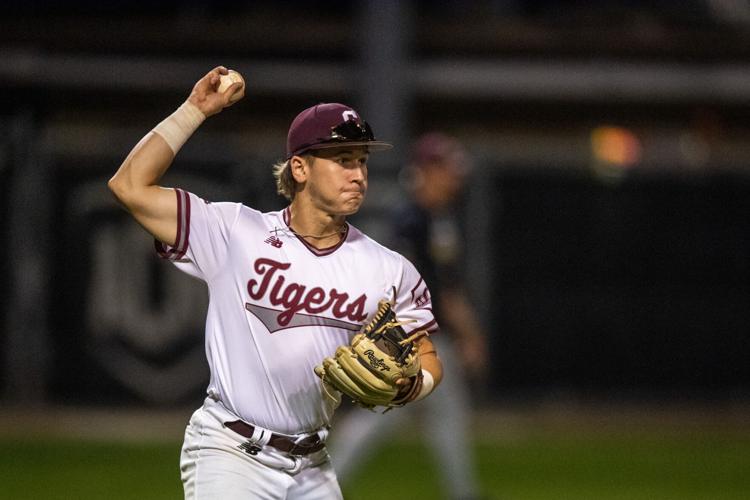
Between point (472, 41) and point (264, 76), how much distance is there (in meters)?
2.84

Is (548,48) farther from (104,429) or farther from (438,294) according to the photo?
(438,294)

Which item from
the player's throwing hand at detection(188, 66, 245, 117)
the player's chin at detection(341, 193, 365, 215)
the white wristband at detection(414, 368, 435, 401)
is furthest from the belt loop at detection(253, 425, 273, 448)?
the player's throwing hand at detection(188, 66, 245, 117)

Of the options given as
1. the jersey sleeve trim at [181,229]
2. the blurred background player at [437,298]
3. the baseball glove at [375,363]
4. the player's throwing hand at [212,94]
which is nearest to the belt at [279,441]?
the baseball glove at [375,363]

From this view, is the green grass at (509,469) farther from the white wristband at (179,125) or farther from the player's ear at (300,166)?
the white wristband at (179,125)

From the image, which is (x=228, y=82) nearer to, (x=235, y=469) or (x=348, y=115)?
(x=348, y=115)

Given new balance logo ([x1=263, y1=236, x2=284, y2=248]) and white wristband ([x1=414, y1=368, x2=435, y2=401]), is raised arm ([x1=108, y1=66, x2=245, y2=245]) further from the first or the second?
white wristband ([x1=414, y1=368, x2=435, y2=401])

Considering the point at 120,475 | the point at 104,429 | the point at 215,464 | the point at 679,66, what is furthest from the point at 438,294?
the point at 679,66

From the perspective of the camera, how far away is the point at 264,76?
639 inches

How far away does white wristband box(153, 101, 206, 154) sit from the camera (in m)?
4.54

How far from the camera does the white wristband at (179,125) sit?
454 cm

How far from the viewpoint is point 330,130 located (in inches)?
182

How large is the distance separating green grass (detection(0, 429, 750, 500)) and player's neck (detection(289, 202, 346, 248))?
13.6ft

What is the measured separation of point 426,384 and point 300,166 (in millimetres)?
952

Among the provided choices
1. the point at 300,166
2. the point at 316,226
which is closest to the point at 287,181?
the point at 300,166
